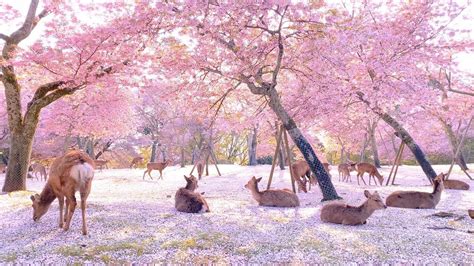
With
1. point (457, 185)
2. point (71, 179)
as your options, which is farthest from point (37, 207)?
point (457, 185)

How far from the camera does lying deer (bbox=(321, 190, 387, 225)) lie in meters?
6.22

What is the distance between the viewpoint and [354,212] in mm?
6273

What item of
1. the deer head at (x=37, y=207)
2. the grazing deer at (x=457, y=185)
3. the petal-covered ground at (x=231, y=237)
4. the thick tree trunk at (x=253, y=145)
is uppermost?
the thick tree trunk at (x=253, y=145)

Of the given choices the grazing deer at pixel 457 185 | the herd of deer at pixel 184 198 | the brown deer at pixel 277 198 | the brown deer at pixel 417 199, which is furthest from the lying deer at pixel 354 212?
the grazing deer at pixel 457 185

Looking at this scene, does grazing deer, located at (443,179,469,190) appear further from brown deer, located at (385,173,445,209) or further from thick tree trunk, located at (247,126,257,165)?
thick tree trunk, located at (247,126,257,165)

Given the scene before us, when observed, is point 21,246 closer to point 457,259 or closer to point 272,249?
point 272,249

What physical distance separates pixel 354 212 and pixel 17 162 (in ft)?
29.2

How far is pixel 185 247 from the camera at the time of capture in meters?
4.72

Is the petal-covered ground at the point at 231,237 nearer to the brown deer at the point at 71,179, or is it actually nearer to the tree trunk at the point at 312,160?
the brown deer at the point at 71,179

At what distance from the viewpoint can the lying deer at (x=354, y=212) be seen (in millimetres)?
6223

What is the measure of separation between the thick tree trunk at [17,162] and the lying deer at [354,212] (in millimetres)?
8341

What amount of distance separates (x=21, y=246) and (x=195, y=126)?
26699 millimetres

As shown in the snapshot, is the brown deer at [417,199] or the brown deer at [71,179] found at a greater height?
the brown deer at [71,179]

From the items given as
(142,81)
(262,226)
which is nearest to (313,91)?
(142,81)
